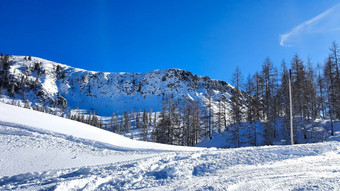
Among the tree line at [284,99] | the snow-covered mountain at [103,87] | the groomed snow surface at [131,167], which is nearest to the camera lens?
the groomed snow surface at [131,167]

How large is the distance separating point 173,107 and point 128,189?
25.8 meters

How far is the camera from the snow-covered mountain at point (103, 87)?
443ft

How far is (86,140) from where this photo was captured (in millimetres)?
9898

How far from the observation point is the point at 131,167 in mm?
5812

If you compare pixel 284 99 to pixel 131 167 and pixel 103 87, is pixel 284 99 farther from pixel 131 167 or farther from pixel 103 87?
pixel 103 87

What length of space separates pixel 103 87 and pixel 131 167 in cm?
17379

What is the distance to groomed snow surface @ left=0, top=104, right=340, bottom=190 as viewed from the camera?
4.47 meters

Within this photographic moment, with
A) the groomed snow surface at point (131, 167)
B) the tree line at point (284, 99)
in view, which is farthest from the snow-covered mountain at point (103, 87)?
the groomed snow surface at point (131, 167)

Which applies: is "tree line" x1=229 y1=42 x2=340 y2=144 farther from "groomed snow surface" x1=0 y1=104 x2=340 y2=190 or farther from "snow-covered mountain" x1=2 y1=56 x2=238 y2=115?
"snow-covered mountain" x1=2 y1=56 x2=238 y2=115

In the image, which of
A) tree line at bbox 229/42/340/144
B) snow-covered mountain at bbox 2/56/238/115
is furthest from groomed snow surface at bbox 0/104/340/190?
snow-covered mountain at bbox 2/56/238/115

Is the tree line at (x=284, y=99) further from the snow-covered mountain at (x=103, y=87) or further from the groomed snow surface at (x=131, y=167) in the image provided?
the snow-covered mountain at (x=103, y=87)

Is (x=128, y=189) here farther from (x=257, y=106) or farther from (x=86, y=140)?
(x=257, y=106)

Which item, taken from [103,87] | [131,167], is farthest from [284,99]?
[103,87]

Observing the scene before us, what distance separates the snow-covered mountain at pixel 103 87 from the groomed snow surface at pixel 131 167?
118843 mm
